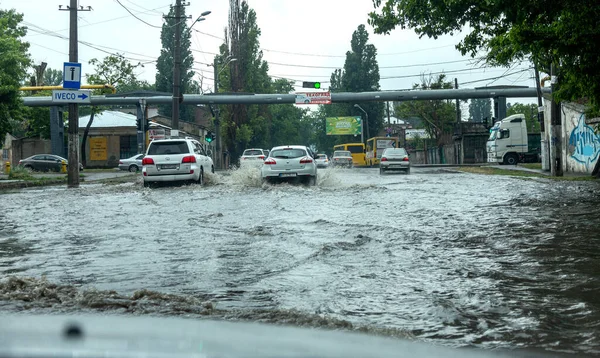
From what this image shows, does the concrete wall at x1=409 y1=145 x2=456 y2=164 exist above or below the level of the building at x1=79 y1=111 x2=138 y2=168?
below

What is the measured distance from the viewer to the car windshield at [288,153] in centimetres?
2208

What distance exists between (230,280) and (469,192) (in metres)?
12.4

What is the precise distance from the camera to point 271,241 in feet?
29.8

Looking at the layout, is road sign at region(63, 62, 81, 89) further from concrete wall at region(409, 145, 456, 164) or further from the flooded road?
concrete wall at region(409, 145, 456, 164)

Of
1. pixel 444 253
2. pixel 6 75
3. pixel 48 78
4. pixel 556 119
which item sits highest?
pixel 48 78

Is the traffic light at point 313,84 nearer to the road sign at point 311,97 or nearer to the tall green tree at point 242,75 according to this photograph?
the road sign at point 311,97

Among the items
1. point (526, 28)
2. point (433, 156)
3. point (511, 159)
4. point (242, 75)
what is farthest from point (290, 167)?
point (433, 156)

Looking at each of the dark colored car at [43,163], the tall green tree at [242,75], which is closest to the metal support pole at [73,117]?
the dark colored car at [43,163]

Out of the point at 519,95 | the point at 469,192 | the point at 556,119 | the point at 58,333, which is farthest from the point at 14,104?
the point at 519,95

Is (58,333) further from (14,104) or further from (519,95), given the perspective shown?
(519,95)

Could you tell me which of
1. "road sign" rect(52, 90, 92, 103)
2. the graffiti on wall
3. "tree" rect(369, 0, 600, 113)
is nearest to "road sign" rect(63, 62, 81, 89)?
"road sign" rect(52, 90, 92, 103)

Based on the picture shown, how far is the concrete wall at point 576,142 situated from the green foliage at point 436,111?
40.9 metres

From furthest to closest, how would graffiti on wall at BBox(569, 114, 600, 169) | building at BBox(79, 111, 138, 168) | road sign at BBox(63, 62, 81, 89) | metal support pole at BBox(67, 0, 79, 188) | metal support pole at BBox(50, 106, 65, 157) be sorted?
building at BBox(79, 111, 138, 168)
metal support pole at BBox(50, 106, 65, 157)
graffiti on wall at BBox(569, 114, 600, 169)
metal support pole at BBox(67, 0, 79, 188)
road sign at BBox(63, 62, 81, 89)

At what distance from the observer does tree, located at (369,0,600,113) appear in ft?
43.9
